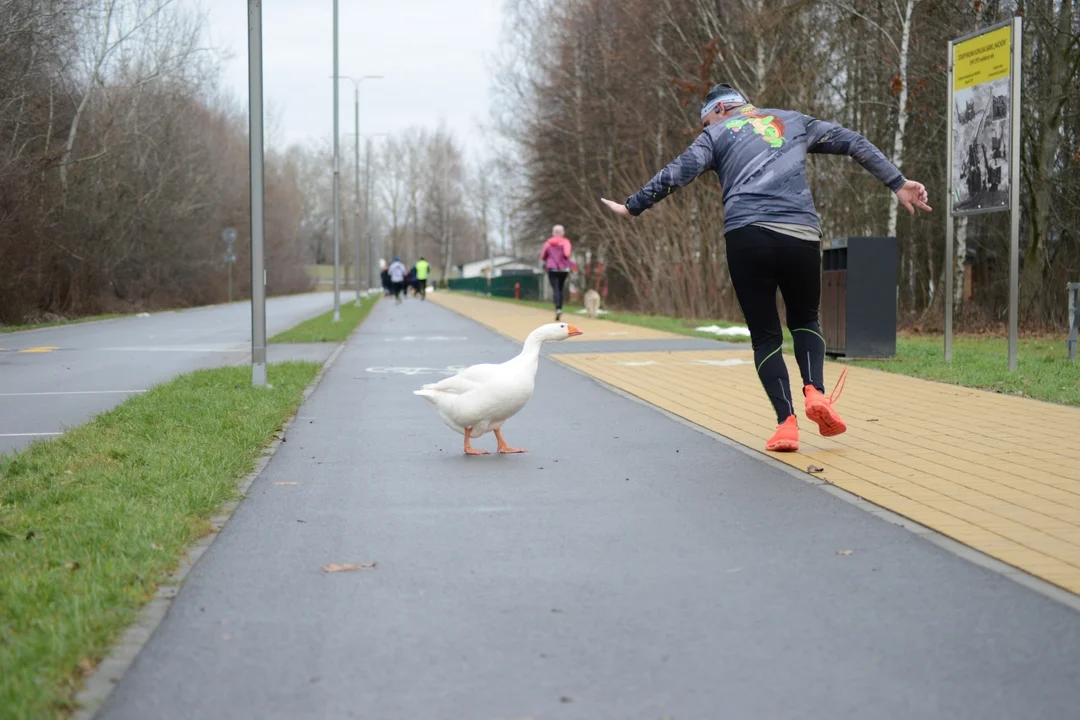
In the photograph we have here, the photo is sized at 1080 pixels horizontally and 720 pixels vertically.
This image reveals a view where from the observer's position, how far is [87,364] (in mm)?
17844

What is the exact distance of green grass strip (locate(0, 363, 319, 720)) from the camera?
3.94m

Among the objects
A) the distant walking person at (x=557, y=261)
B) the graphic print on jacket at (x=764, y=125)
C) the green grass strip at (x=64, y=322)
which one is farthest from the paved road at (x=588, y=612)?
the green grass strip at (x=64, y=322)

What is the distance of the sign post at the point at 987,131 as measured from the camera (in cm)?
1402

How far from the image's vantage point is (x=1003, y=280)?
26.8 metres

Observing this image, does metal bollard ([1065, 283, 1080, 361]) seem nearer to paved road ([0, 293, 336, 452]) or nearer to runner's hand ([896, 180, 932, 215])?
runner's hand ([896, 180, 932, 215])

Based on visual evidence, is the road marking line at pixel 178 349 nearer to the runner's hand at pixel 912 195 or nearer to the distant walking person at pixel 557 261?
the distant walking person at pixel 557 261

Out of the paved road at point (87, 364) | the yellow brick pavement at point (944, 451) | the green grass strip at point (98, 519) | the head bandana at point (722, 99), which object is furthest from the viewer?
the paved road at point (87, 364)

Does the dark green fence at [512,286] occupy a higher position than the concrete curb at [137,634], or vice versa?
the dark green fence at [512,286]

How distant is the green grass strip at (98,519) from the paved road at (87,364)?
85 centimetres

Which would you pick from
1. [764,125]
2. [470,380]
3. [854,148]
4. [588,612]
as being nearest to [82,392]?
[470,380]

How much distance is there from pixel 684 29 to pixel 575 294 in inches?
625

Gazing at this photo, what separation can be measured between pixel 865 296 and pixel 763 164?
7.76 meters

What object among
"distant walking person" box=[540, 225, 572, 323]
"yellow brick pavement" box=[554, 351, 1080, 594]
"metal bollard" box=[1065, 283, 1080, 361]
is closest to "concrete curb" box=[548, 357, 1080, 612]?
"yellow brick pavement" box=[554, 351, 1080, 594]

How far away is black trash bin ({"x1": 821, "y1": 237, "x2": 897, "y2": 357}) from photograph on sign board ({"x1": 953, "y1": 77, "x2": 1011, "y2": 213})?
3.26 feet
